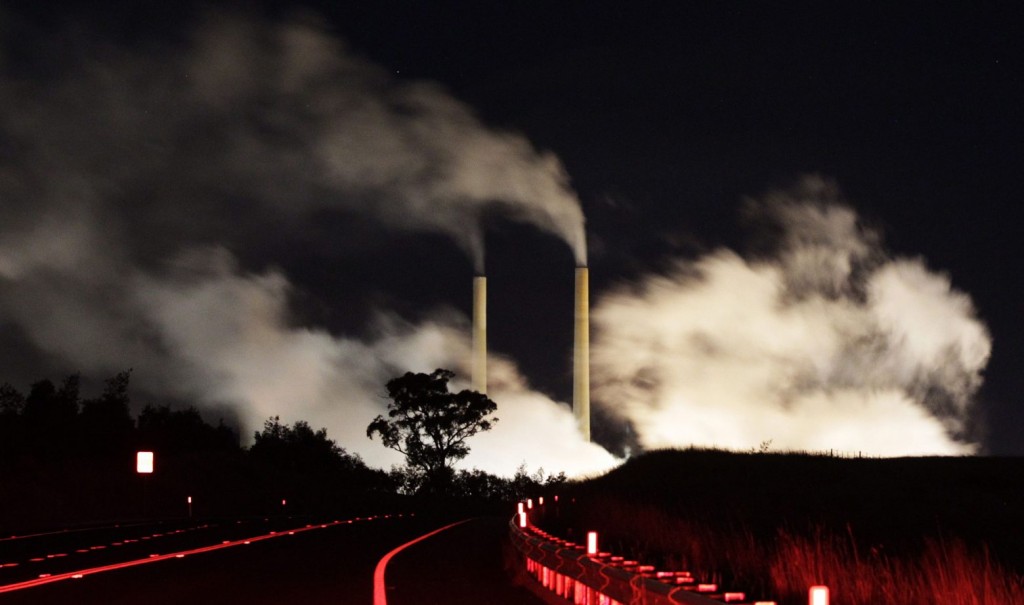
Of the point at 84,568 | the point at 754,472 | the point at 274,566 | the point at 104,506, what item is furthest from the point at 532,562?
the point at 104,506

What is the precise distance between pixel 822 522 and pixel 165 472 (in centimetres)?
7497

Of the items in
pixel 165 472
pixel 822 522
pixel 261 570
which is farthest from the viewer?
pixel 165 472

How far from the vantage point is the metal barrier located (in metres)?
12.3

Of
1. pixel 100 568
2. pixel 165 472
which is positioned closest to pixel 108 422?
pixel 165 472

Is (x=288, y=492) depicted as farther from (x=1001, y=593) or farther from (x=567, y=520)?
(x=1001, y=593)

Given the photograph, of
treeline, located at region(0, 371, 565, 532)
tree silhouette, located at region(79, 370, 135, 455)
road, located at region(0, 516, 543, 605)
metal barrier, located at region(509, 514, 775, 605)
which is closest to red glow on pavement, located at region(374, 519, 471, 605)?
road, located at region(0, 516, 543, 605)

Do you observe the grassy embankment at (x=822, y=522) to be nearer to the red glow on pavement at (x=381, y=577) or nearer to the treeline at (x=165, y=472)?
the red glow on pavement at (x=381, y=577)

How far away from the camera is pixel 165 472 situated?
97750mm

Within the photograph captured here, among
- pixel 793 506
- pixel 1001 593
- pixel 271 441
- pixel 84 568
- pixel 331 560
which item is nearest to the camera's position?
pixel 1001 593

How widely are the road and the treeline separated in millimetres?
21019

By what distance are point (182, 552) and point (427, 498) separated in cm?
8097

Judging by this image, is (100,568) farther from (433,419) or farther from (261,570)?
(433,419)

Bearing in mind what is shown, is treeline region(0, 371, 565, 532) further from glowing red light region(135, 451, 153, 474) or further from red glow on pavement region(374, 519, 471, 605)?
red glow on pavement region(374, 519, 471, 605)

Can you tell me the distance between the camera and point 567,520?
3772cm
